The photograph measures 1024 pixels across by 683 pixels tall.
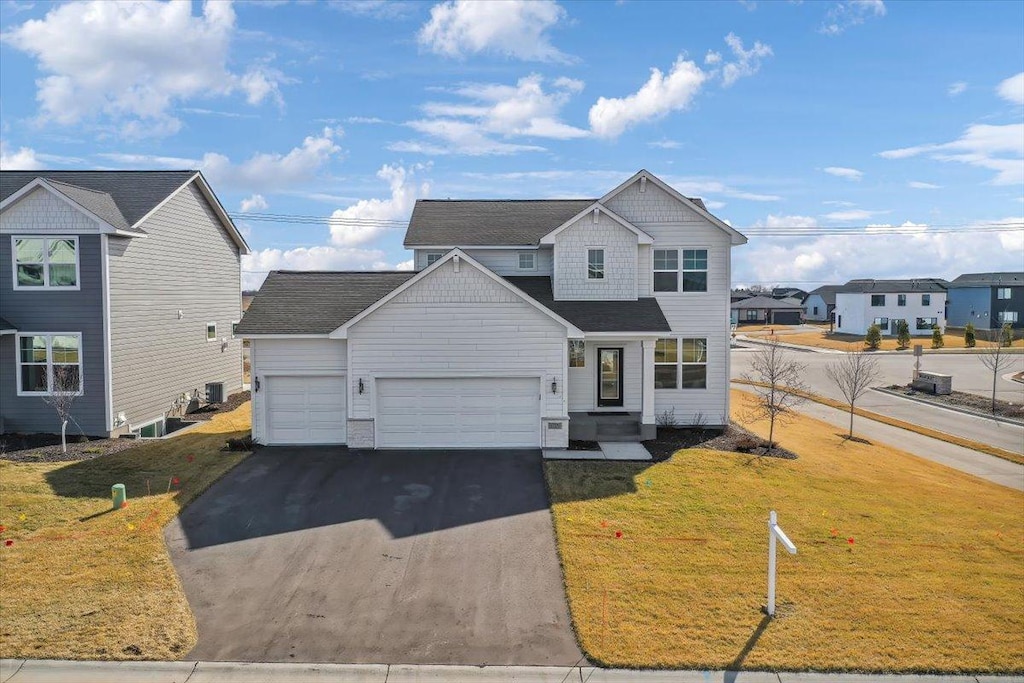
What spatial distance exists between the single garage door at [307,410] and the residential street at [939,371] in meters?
22.7

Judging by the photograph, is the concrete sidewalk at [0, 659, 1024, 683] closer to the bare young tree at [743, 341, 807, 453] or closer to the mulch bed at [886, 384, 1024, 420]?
the bare young tree at [743, 341, 807, 453]

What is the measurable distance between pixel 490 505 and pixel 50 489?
10.0 metres

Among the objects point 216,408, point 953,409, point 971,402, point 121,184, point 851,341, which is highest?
point 121,184

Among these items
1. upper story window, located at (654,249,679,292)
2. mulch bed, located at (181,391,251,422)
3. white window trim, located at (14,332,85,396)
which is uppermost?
upper story window, located at (654,249,679,292)

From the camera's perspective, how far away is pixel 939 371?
43.5 m

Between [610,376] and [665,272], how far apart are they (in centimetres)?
396

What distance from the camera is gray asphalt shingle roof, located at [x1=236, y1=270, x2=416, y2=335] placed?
19.1 metres

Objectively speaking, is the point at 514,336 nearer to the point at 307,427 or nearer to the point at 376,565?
the point at 307,427

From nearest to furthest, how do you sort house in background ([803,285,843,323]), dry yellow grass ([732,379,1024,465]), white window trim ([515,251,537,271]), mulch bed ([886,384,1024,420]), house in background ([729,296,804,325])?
1. dry yellow grass ([732,379,1024,465])
2. white window trim ([515,251,537,271])
3. mulch bed ([886,384,1024,420])
4. house in background ([729,296,804,325])
5. house in background ([803,285,843,323])

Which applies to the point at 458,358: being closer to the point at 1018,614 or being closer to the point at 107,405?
the point at 107,405

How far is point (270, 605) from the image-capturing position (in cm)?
1020

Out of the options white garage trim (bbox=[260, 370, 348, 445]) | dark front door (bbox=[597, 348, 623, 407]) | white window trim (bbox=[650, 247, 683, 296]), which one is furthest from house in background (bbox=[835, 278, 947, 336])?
white garage trim (bbox=[260, 370, 348, 445])

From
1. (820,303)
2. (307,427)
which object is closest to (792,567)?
(307,427)

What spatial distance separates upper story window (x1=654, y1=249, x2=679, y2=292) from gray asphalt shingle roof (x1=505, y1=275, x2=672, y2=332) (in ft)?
2.47
